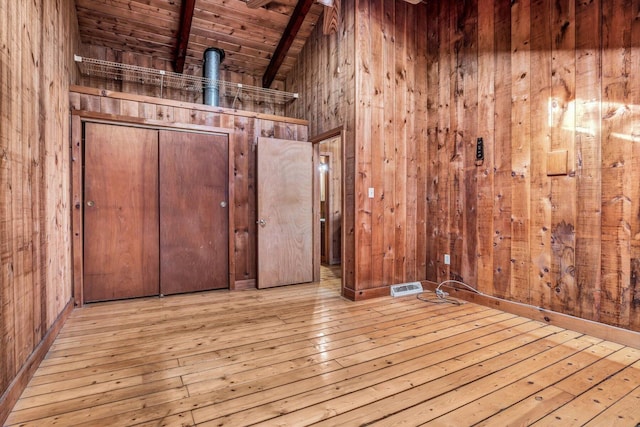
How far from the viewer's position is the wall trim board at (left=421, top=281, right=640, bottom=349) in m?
2.29

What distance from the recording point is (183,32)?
4.03 meters

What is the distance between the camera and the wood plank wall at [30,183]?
1.58 meters

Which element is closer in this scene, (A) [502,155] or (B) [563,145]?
(B) [563,145]

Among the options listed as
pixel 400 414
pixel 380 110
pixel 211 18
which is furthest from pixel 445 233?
pixel 211 18

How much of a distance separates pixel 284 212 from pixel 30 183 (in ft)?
8.33

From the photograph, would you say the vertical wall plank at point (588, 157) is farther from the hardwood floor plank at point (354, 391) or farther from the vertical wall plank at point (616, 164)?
the hardwood floor plank at point (354, 391)

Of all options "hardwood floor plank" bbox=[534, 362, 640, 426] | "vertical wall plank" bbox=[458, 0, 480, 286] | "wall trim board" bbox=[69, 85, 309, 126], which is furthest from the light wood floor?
"wall trim board" bbox=[69, 85, 309, 126]

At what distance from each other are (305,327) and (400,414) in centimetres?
125

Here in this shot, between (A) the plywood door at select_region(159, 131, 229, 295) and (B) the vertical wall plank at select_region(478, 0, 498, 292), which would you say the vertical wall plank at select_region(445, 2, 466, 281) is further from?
(A) the plywood door at select_region(159, 131, 229, 295)

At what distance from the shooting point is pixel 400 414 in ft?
5.01

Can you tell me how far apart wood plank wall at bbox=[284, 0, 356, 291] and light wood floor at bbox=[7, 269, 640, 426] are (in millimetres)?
1118

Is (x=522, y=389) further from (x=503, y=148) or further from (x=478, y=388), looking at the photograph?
(x=503, y=148)

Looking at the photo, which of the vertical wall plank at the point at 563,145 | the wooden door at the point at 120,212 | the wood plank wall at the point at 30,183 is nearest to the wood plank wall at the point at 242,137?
the wooden door at the point at 120,212

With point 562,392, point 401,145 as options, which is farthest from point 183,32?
point 562,392
